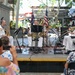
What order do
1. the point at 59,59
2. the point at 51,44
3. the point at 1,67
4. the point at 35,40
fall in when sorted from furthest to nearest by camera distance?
the point at 51,44, the point at 35,40, the point at 59,59, the point at 1,67

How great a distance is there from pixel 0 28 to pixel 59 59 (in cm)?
203

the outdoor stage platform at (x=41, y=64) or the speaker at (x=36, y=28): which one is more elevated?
the speaker at (x=36, y=28)

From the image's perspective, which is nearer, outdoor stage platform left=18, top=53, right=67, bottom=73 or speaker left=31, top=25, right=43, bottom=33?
outdoor stage platform left=18, top=53, right=67, bottom=73

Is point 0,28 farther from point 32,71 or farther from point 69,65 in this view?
point 69,65

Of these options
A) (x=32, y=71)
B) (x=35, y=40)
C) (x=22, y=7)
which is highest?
(x=22, y=7)

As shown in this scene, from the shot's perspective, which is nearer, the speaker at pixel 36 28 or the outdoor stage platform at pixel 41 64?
the outdoor stage platform at pixel 41 64

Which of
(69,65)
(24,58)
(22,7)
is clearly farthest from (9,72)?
(22,7)

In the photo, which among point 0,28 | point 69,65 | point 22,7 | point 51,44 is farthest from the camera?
point 22,7

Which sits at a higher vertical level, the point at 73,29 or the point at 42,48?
the point at 73,29

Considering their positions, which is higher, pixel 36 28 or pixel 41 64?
pixel 36 28

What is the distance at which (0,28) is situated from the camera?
876cm

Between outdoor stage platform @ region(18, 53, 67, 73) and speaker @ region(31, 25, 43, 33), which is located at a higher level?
speaker @ region(31, 25, 43, 33)

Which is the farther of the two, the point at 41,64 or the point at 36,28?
the point at 36,28

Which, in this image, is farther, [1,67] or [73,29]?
[73,29]
